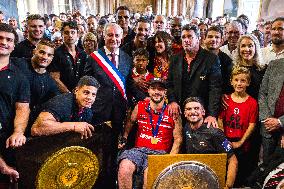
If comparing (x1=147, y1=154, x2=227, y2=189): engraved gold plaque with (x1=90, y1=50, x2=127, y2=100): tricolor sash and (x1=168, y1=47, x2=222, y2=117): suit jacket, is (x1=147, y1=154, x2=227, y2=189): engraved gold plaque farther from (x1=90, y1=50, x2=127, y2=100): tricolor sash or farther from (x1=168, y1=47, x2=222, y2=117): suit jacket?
(x1=90, y1=50, x2=127, y2=100): tricolor sash

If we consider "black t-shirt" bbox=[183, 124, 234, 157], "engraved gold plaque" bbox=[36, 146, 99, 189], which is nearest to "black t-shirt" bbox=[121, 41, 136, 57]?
"black t-shirt" bbox=[183, 124, 234, 157]

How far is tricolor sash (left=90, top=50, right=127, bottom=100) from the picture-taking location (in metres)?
3.63

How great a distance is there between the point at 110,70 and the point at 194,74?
1.00 m

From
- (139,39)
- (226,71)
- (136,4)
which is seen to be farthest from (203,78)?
(136,4)

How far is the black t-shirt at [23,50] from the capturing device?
4.25 m

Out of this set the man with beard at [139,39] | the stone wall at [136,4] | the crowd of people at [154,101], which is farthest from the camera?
the stone wall at [136,4]

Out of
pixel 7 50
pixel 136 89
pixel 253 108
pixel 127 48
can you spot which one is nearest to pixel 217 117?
pixel 253 108

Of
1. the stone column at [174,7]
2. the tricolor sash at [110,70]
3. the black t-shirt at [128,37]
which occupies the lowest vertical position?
the tricolor sash at [110,70]

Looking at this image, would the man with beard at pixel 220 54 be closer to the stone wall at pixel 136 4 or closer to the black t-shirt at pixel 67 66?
the black t-shirt at pixel 67 66

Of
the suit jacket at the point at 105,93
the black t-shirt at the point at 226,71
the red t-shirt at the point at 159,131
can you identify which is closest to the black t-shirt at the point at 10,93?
the suit jacket at the point at 105,93

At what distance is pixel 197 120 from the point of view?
3211 mm

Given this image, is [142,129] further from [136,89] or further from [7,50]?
[7,50]

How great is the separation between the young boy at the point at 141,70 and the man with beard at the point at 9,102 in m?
1.52

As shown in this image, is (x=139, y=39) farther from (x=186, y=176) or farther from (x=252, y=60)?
(x=186, y=176)
